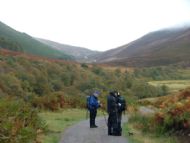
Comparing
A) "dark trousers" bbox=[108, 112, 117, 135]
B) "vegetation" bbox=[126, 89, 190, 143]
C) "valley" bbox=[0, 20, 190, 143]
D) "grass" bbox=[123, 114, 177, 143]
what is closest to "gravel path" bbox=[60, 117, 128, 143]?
"dark trousers" bbox=[108, 112, 117, 135]

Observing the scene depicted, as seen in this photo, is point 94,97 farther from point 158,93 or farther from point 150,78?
point 150,78

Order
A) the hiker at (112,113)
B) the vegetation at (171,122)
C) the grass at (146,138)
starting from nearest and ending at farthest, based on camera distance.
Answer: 1. the grass at (146,138)
2. the vegetation at (171,122)
3. the hiker at (112,113)

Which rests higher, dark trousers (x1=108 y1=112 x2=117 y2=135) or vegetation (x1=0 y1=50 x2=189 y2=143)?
vegetation (x1=0 y1=50 x2=189 y2=143)

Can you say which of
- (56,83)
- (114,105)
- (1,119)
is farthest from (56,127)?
(56,83)

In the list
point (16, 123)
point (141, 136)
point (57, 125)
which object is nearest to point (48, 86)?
point (57, 125)

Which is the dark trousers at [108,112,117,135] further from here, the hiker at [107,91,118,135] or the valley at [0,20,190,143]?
the valley at [0,20,190,143]

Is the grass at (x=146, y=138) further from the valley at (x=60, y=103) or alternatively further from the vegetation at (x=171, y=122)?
the vegetation at (x=171, y=122)

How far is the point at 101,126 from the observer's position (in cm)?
2536

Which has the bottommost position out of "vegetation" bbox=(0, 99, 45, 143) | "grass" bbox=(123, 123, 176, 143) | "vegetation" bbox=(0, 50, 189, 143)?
"grass" bbox=(123, 123, 176, 143)

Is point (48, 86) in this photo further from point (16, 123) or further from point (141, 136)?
point (16, 123)

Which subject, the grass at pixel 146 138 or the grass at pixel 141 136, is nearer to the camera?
the grass at pixel 146 138

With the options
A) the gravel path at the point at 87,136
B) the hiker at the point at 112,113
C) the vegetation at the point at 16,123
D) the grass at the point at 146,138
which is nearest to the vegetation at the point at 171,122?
the grass at the point at 146,138

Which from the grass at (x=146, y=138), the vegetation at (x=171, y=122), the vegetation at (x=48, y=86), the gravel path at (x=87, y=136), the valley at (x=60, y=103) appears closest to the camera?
the valley at (x=60, y=103)

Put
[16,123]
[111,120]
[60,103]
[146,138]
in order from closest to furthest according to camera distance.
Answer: [16,123]
[146,138]
[111,120]
[60,103]
